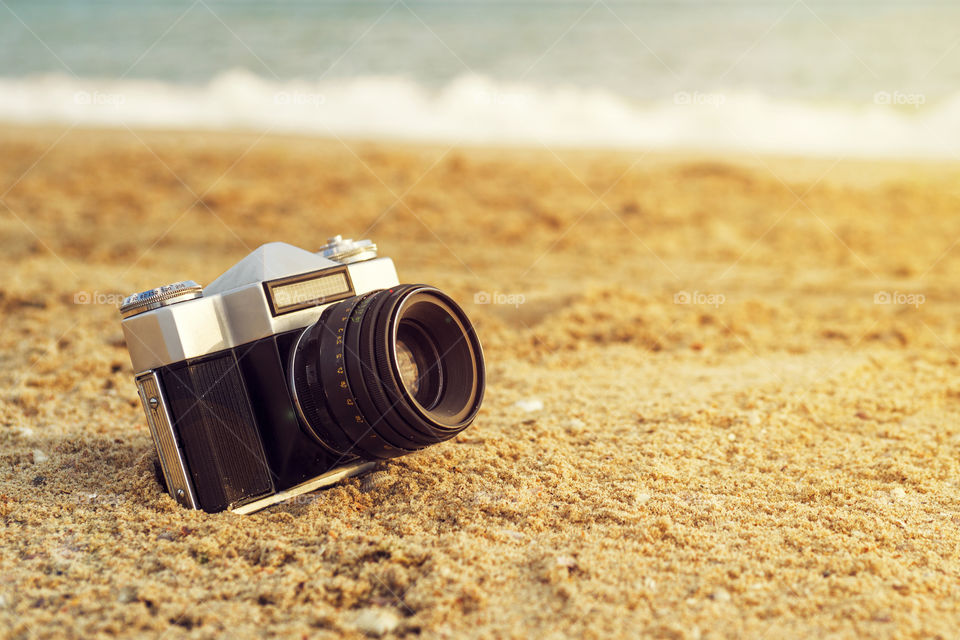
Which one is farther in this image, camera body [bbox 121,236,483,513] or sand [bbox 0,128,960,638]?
camera body [bbox 121,236,483,513]

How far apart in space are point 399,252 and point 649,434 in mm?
3623

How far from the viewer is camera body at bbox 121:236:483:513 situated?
2049mm

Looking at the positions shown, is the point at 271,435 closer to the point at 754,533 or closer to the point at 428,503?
the point at 428,503

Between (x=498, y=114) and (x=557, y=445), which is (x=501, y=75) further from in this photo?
(x=557, y=445)

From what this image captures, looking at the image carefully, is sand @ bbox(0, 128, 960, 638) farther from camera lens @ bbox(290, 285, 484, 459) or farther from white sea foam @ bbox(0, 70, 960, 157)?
white sea foam @ bbox(0, 70, 960, 157)

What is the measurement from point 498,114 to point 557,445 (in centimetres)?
1028

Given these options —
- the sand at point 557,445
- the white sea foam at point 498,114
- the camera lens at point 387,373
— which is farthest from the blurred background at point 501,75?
the camera lens at point 387,373

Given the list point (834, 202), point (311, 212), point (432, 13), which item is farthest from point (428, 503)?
point (432, 13)

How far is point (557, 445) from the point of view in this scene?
264 cm

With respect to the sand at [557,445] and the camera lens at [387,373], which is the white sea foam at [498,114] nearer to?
the sand at [557,445]

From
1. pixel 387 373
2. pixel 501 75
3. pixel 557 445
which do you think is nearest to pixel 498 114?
pixel 501 75

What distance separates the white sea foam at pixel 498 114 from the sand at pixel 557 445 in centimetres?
468

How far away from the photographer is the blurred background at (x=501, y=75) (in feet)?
38.2

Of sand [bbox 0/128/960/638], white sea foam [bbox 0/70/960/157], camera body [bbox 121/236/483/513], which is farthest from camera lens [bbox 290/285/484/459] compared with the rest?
white sea foam [bbox 0/70/960/157]
